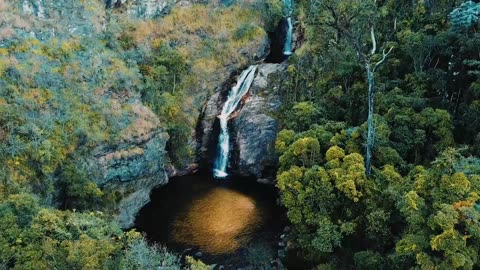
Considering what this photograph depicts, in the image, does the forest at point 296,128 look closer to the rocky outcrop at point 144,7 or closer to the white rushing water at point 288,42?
the rocky outcrop at point 144,7

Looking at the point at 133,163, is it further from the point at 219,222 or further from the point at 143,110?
the point at 219,222

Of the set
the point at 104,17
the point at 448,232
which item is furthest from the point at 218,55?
the point at 448,232

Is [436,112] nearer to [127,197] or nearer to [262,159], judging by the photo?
[262,159]

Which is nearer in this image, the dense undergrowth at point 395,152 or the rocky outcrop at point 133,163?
the dense undergrowth at point 395,152

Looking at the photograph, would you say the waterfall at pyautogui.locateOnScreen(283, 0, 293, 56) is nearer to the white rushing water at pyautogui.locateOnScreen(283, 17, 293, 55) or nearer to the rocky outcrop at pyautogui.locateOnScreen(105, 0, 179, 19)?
the white rushing water at pyautogui.locateOnScreen(283, 17, 293, 55)

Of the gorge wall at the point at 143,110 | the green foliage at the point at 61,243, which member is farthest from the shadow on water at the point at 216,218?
the green foliage at the point at 61,243
